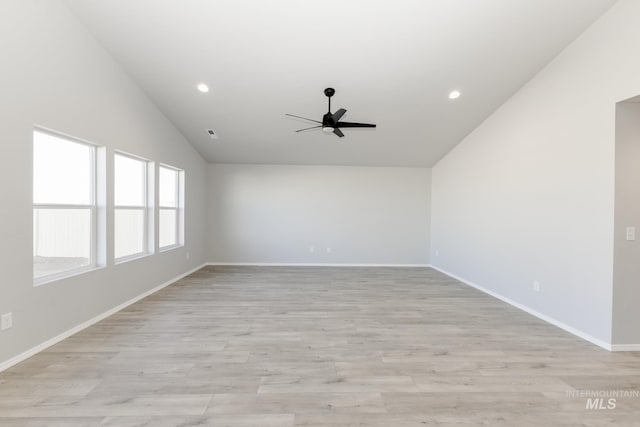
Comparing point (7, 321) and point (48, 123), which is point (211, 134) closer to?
point (48, 123)

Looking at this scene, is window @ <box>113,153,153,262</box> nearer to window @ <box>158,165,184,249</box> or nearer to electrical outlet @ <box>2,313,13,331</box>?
window @ <box>158,165,184,249</box>

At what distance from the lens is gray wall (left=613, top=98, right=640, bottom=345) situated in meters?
2.77

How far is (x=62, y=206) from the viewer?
3.07m

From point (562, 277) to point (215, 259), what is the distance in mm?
6437

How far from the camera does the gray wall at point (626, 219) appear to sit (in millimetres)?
2773

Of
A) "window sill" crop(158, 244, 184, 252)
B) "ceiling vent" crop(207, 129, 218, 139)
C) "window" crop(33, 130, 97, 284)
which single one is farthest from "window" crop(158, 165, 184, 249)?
"window" crop(33, 130, 97, 284)

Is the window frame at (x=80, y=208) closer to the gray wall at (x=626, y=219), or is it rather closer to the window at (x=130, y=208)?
the window at (x=130, y=208)

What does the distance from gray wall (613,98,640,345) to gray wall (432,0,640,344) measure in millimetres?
52

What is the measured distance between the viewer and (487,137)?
191 inches

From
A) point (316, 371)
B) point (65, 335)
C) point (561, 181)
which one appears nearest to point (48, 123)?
point (65, 335)

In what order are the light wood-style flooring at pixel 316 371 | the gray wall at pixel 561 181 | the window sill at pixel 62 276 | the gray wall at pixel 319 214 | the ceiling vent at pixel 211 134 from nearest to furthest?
the light wood-style flooring at pixel 316 371, the window sill at pixel 62 276, the gray wall at pixel 561 181, the ceiling vent at pixel 211 134, the gray wall at pixel 319 214

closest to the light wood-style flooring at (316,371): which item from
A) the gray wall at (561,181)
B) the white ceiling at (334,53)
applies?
the gray wall at (561,181)

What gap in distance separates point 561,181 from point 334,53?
3056 millimetres

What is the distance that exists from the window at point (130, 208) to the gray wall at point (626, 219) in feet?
18.3
